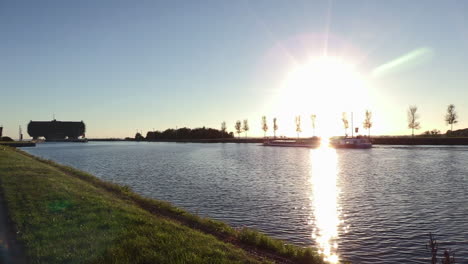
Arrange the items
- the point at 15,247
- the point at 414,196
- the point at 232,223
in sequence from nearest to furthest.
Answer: the point at 15,247 < the point at 232,223 < the point at 414,196

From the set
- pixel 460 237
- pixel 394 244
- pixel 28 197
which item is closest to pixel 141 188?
pixel 28 197

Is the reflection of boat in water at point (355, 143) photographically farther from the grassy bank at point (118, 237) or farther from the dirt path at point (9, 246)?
the dirt path at point (9, 246)

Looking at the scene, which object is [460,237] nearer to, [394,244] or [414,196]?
[394,244]

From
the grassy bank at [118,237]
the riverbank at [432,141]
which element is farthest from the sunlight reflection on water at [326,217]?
the riverbank at [432,141]

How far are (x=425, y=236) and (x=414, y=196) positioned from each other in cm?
1183

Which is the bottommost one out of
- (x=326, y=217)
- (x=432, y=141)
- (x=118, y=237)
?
(x=326, y=217)

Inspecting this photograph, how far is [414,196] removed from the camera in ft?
88.4

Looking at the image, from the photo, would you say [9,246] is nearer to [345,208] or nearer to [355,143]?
[345,208]

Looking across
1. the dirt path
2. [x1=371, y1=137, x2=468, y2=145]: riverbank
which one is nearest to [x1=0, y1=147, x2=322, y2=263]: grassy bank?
the dirt path

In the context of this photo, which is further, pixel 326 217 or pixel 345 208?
pixel 345 208

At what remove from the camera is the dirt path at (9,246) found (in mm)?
9610

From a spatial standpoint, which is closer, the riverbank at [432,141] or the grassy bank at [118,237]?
the grassy bank at [118,237]

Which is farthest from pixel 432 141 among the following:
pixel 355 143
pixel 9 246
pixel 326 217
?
pixel 9 246

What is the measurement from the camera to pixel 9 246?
1073 cm
